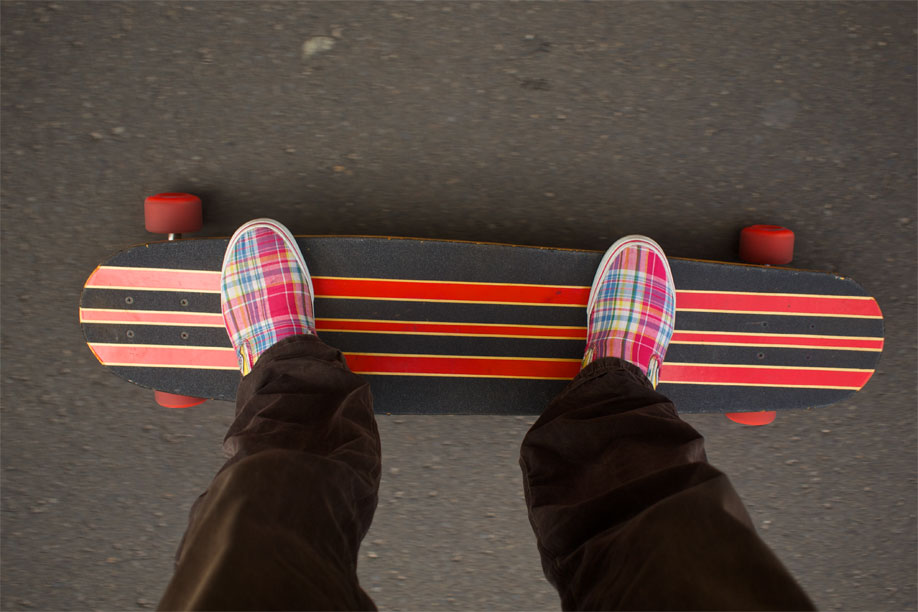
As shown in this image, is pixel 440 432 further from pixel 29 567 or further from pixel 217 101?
pixel 29 567

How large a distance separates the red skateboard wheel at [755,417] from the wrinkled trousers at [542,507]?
0.36m

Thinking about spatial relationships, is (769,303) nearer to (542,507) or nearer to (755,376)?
(755,376)

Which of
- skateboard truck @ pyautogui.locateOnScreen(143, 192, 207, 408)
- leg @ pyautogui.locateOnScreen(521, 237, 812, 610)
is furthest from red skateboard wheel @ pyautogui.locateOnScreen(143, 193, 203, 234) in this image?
leg @ pyautogui.locateOnScreen(521, 237, 812, 610)

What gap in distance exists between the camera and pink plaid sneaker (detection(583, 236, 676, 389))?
108 centimetres

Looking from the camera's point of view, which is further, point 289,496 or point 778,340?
point 778,340

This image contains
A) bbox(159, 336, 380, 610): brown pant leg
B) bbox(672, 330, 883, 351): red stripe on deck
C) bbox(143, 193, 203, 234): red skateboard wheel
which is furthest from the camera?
bbox(672, 330, 883, 351): red stripe on deck

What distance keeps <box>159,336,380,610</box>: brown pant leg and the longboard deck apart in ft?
0.60

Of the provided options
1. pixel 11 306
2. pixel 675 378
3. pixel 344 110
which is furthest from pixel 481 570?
pixel 11 306

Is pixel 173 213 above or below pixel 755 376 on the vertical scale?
above

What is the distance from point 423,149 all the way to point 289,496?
74 centimetres

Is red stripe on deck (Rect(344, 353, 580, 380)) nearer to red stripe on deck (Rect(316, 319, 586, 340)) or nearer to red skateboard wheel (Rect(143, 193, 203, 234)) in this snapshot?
red stripe on deck (Rect(316, 319, 586, 340))

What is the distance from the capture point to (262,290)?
105 centimetres

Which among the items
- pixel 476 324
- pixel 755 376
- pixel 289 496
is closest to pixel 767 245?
pixel 755 376

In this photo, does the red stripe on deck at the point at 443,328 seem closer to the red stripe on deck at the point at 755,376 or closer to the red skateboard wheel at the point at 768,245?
the red stripe on deck at the point at 755,376
